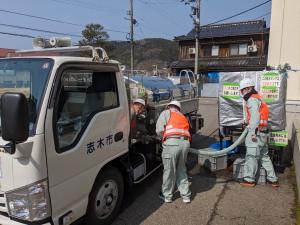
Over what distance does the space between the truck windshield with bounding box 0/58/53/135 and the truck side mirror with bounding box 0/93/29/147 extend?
276 millimetres

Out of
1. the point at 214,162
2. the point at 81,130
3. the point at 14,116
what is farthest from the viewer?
the point at 214,162

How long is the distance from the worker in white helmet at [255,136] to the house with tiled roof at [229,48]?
1003 inches

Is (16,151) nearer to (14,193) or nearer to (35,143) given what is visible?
(35,143)

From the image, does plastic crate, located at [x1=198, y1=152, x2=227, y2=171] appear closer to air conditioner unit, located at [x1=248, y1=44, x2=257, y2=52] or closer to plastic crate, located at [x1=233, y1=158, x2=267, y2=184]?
plastic crate, located at [x1=233, y1=158, x2=267, y2=184]

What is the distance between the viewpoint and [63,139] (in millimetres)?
3023

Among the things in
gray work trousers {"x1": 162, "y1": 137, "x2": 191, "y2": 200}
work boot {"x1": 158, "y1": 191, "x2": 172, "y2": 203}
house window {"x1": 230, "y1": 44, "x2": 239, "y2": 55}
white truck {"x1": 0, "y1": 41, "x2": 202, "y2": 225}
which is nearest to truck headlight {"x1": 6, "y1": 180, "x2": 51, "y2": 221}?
white truck {"x1": 0, "y1": 41, "x2": 202, "y2": 225}

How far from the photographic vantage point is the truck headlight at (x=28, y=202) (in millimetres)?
2646

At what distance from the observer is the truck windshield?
282cm

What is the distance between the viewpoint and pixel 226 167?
245 inches

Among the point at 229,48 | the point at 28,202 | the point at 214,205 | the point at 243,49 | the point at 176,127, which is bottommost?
the point at 214,205

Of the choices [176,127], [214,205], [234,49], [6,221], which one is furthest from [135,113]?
[234,49]

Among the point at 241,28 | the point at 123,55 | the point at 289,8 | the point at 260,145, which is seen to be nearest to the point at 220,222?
the point at 260,145

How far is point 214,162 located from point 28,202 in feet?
13.3

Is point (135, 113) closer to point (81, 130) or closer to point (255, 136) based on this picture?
point (81, 130)
